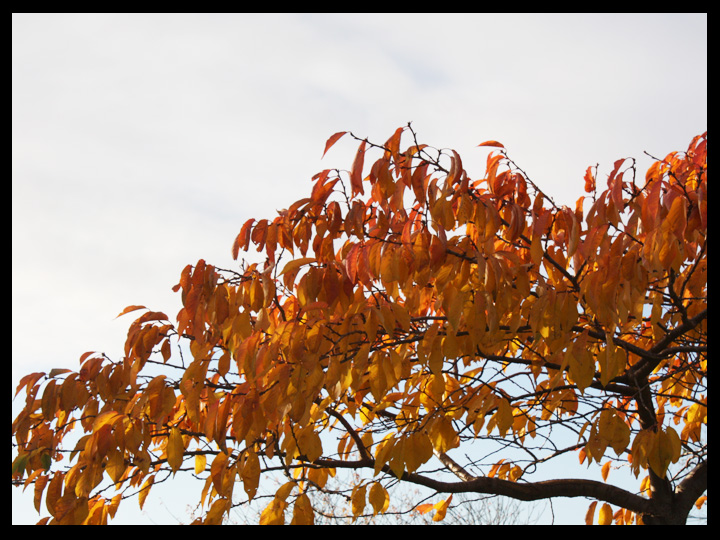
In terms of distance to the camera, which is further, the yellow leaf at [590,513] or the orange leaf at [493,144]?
the yellow leaf at [590,513]

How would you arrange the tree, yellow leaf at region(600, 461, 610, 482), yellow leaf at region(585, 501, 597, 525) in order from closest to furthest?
the tree, yellow leaf at region(585, 501, 597, 525), yellow leaf at region(600, 461, 610, 482)

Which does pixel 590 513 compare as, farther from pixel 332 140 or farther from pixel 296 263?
pixel 332 140

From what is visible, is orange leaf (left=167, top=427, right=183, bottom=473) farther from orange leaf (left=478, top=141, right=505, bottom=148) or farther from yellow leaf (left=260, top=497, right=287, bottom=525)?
orange leaf (left=478, top=141, right=505, bottom=148)

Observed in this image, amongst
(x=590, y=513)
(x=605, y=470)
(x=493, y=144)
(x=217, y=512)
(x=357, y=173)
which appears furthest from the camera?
(x=605, y=470)

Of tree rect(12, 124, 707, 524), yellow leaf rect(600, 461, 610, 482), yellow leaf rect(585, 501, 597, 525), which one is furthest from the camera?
yellow leaf rect(600, 461, 610, 482)

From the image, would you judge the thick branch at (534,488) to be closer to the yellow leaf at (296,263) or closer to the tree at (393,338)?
the tree at (393,338)

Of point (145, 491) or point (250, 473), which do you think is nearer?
point (250, 473)

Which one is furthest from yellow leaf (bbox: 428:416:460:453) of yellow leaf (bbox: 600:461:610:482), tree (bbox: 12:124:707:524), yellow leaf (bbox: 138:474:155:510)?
yellow leaf (bbox: 600:461:610:482)

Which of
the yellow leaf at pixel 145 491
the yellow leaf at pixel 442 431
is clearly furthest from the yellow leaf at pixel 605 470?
the yellow leaf at pixel 145 491

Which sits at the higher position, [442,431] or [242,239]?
[242,239]

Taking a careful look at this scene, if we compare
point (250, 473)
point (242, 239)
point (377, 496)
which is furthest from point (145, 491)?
point (242, 239)

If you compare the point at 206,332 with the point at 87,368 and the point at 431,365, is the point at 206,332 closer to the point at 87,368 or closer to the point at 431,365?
the point at 87,368

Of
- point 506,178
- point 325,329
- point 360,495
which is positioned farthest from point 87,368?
point 506,178
